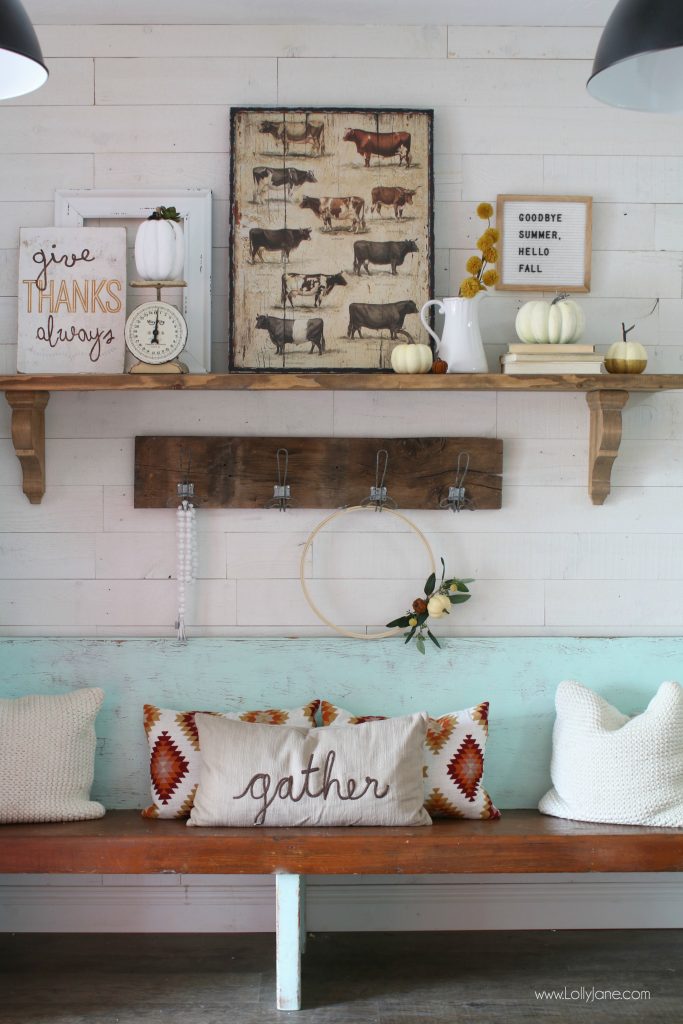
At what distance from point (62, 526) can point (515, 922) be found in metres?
1.57

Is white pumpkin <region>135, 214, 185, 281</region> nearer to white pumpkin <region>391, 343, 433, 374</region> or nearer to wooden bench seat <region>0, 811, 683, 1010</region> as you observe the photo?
white pumpkin <region>391, 343, 433, 374</region>

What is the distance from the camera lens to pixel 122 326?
100.0 inches

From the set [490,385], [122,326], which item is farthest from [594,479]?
[122,326]

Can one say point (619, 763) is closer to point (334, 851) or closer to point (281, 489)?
point (334, 851)

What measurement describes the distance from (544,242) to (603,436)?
54cm

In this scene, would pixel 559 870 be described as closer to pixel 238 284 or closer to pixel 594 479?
pixel 594 479

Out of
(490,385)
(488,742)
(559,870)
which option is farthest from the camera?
(488,742)

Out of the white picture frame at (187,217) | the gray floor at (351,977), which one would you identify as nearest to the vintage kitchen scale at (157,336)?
the white picture frame at (187,217)

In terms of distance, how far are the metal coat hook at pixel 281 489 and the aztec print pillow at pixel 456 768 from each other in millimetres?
570

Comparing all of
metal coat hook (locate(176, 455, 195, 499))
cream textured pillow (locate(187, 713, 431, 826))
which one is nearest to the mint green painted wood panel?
cream textured pillow (locate(187, 713, 431, 826))

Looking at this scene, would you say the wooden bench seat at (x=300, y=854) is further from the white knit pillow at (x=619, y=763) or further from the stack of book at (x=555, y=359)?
the stack of book at (x=555, y=359)

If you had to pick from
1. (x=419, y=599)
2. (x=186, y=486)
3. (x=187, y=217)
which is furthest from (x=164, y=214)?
(x=419, y=599)

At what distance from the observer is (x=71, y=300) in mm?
2545

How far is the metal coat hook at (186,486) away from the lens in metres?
2.53
